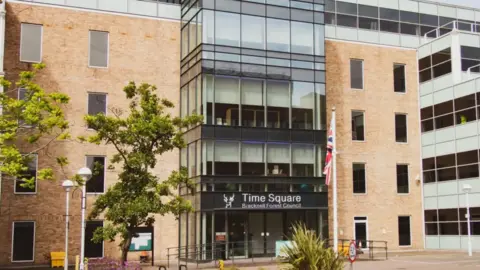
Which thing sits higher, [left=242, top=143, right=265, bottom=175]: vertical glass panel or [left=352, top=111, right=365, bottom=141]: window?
[left=352, top=111, right=365, bottom=141]: window

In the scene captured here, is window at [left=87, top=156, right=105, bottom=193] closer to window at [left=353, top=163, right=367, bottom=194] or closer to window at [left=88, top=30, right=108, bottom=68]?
window at [left=88, top=30, right=108, bottom=68]

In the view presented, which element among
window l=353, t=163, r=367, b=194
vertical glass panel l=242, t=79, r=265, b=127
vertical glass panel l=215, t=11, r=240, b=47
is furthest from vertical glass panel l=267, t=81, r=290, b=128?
window l=353, t=163, r=367, b=194

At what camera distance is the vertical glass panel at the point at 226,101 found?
32.1 meters

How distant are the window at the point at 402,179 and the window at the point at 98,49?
20639 mm

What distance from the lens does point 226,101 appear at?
3238 centimetres

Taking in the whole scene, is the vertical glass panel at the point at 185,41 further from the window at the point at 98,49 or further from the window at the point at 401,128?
the window at the point at 401,128

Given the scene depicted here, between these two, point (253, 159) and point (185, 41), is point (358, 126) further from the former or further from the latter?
point (185, 41)

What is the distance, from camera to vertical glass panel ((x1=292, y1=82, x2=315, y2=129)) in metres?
33.8

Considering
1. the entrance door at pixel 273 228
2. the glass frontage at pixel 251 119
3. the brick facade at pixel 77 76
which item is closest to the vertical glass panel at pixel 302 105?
the glass frontage at pixel 251 119

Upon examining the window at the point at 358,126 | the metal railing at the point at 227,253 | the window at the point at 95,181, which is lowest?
the metal railing at the point at 227,253

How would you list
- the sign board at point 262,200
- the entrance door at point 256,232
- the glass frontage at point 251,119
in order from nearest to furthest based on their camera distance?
1. the sign board at point 262,200
2. the glass frontage at point 251,119
3. the entrance door at point 256,232

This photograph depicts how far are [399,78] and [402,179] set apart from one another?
23.3 feet

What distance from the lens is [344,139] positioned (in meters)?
38.2

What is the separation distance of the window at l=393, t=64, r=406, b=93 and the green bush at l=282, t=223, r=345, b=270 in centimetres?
2885
